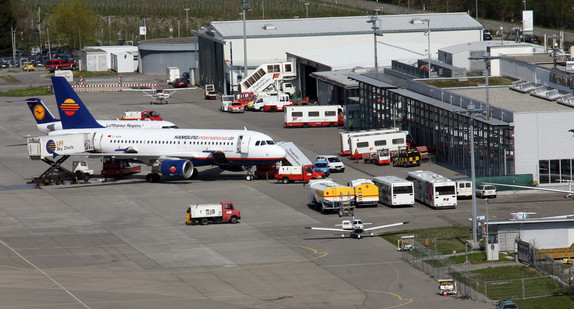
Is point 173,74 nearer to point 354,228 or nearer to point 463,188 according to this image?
point 463,188

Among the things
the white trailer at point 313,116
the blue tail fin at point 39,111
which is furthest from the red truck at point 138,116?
the blue tail fin at point 39,111

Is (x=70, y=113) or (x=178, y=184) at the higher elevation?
(x=70, y=113)

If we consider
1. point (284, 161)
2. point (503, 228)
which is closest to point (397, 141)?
point (284, 161)

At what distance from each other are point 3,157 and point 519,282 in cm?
6915

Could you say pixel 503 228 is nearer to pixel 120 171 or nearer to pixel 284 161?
pixel 284 161

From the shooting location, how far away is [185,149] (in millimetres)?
90688

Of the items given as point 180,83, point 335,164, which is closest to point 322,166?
point 335,164

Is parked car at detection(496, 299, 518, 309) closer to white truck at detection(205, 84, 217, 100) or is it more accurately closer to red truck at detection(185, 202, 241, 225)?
red truck at detection(185, 202, 241, 225)

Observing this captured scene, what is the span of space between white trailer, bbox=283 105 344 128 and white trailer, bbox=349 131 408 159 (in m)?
23.7

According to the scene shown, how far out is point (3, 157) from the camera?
10681 centimetres

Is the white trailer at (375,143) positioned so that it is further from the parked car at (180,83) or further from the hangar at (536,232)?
the parked car at (180,83)

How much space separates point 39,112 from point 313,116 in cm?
3696

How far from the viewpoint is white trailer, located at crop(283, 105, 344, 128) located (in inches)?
4924

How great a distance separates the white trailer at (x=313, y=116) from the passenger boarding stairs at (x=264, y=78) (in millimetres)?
28232
